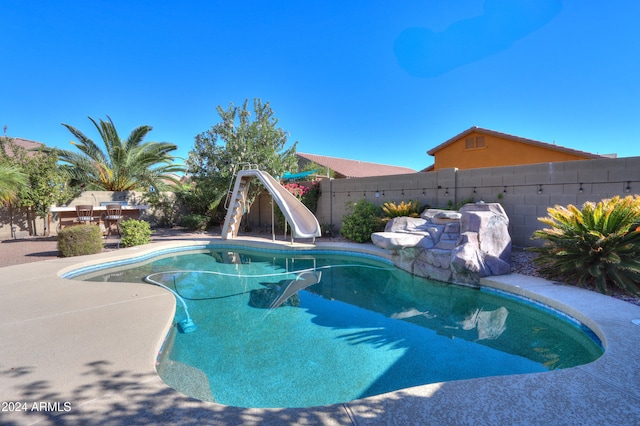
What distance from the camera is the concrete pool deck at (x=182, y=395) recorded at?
6.11 ft

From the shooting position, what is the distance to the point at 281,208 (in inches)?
364

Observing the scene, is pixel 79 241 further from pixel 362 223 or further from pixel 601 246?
pixel 601 246

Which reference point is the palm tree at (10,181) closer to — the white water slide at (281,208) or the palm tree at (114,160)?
the palm tree at (114,160)

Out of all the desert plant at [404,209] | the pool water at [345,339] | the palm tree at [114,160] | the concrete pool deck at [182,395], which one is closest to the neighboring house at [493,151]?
the desert plant at [404,209]

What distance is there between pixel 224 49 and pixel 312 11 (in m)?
3.60

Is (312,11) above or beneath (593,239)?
above

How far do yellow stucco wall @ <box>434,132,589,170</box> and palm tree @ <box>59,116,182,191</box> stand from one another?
13474mm

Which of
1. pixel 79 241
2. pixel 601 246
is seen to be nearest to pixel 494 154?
pixel 601 246

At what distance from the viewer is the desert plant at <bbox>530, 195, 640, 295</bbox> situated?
4434 millimetres

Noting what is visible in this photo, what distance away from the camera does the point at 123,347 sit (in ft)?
9.34

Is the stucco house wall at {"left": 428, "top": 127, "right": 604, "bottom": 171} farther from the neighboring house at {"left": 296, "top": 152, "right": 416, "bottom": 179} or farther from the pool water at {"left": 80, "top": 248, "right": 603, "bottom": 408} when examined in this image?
the pool water at {"left": 80, "top": 248, "right": 603, "bottom": 408}

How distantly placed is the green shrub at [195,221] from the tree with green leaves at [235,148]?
5.10 ft

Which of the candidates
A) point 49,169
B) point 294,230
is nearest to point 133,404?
point 294,230

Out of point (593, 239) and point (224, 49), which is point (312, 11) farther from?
point (593, 239)
